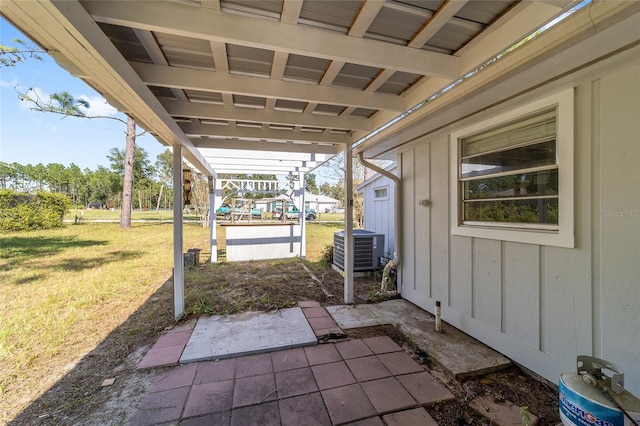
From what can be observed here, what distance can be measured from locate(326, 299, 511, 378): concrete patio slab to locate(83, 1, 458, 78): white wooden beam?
245 cm

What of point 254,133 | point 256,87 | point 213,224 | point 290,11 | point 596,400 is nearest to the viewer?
point 596,400

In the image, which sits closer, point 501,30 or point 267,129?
point 501,30

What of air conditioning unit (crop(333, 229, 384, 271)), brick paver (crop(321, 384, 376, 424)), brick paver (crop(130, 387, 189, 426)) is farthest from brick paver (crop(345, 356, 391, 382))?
air conditioning unit (crop(333, 229, 384, 271))

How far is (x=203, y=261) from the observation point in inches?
279

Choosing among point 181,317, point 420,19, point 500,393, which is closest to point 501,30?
point 420,19

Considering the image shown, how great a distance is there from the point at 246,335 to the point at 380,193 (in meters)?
4.96

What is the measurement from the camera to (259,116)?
3.02 m

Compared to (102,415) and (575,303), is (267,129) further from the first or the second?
(575,303)

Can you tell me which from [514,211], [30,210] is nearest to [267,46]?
[514,211]

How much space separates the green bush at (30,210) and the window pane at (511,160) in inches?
683

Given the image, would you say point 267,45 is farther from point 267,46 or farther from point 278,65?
point 278,65

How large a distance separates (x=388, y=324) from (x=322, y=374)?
127 cm

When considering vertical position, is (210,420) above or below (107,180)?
below

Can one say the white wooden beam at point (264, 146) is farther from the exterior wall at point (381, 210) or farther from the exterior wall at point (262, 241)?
the exterior wall at point (262, 241)
